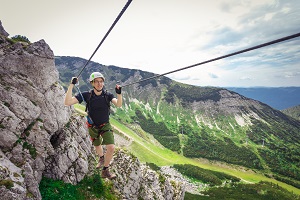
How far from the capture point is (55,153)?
23.6m

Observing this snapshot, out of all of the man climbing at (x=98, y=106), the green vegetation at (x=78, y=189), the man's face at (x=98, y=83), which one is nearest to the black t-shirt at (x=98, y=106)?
the man climbing at (x=98, y=106)

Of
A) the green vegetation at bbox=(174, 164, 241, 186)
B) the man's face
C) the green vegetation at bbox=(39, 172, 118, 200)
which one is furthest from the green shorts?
the green vegetation at bbox=(174, 164, 241, 186)

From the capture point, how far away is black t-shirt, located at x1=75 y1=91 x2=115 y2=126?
10672 mm

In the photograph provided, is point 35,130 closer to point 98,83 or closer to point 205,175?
point 98,83

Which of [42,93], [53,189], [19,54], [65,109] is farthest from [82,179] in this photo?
[19,54]

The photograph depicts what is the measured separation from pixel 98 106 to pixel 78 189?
1601cm

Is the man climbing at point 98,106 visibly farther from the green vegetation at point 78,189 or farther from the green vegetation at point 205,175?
the green vegetation at point 205,175

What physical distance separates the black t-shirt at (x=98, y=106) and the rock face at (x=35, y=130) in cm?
949

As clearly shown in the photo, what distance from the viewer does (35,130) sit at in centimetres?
2133

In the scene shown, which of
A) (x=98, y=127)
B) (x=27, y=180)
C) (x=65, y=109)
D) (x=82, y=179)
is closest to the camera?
(x=98, y=127)

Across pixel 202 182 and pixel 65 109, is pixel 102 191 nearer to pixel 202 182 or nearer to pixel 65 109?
pixel 65 109

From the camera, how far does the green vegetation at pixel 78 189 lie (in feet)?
65.9

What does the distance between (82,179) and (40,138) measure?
22.4ft

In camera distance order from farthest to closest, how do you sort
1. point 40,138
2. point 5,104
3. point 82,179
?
point 82,179 < point 40,138 < point 5,104
